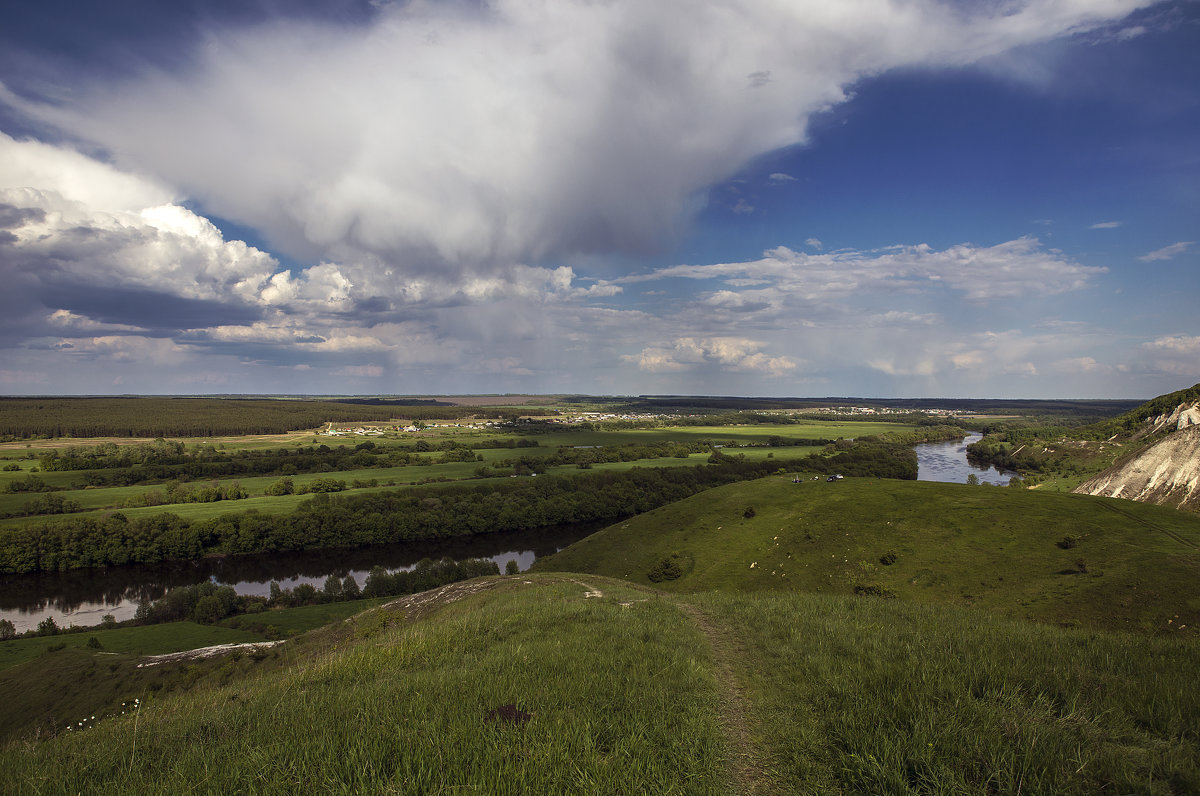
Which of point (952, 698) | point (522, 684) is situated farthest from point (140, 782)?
point (952, 698)

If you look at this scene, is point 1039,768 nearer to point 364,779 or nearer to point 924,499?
point 364,779

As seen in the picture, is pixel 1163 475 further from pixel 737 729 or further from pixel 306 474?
pixel 306 474

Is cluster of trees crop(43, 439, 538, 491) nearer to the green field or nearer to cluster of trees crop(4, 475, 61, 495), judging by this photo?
the green field

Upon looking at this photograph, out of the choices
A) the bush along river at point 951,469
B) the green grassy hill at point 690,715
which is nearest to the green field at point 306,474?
the bush along river at point 951,469

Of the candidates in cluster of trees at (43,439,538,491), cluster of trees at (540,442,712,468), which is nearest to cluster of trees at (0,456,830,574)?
cluster of trees at (540,442,712,468)

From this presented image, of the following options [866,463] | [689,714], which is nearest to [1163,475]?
[866,463]

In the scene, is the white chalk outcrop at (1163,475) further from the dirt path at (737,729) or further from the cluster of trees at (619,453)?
the cluster of trees at (619,453)
